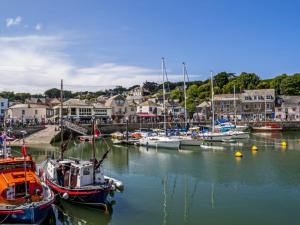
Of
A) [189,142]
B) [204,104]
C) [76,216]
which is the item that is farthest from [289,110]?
[76,216]

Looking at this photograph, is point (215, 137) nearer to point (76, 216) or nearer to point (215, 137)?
point (215, 137)

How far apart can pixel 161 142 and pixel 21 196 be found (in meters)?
41.7

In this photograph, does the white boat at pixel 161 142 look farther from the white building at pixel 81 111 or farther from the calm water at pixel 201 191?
the white building at pixel 81 111

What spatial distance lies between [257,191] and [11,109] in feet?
285

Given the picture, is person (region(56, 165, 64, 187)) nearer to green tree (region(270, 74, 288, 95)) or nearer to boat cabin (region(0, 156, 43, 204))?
boat cabin (region(0, 156, 43, 204))

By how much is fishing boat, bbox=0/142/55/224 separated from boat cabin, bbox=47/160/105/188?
277cm

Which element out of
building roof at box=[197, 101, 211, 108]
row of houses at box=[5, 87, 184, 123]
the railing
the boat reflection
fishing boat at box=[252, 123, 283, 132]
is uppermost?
building roof at box=[197, 101, 211, 108]

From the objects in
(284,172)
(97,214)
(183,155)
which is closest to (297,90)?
(183,155)

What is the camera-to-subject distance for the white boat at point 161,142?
204 ft

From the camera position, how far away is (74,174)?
27969 millimetres

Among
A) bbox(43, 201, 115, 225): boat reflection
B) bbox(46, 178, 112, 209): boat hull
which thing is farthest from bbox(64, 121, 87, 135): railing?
bbox(46, 178, 112, 209): boat hull

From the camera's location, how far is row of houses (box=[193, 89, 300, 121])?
415 feet

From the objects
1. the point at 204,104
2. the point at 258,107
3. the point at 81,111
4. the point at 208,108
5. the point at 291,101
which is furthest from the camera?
the point at 204,104

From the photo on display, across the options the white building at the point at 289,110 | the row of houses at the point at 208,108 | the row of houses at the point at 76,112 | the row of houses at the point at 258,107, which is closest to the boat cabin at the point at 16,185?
the row of houses at the point at 76,112
